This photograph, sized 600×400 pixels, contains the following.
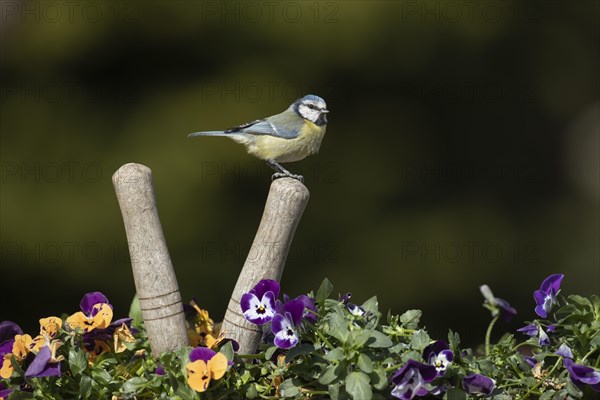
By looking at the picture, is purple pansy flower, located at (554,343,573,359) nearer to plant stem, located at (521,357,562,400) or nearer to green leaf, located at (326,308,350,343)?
plant stem, located at (521,357,562,400)

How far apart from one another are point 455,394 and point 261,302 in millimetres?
383

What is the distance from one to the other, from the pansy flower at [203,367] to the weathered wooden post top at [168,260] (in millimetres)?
211

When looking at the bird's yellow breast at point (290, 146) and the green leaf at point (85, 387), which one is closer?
the green leaf at point (85, 387)

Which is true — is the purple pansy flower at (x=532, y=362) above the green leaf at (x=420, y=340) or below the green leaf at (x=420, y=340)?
below

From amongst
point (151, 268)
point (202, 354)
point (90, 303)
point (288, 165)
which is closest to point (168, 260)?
point (151, 268)

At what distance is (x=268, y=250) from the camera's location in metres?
1.61

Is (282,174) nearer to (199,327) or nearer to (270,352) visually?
(199,327)

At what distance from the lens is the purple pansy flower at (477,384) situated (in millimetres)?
1383

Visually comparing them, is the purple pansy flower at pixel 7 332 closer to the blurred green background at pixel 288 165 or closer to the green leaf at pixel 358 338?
the green leaf at pixel 358 338

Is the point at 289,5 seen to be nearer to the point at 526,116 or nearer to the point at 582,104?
the point at 526,116

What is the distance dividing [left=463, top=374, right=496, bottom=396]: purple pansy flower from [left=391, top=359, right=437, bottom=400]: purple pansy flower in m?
0.08

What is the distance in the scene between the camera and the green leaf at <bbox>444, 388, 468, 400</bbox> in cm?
136

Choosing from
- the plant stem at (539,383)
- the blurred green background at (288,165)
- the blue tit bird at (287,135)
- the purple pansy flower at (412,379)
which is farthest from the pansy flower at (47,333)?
the blurred green background at (288,165)

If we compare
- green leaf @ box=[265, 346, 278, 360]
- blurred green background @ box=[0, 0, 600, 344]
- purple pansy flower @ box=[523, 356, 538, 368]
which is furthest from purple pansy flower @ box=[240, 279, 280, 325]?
blurred green background @ box=[0, 0, 600, 344]
